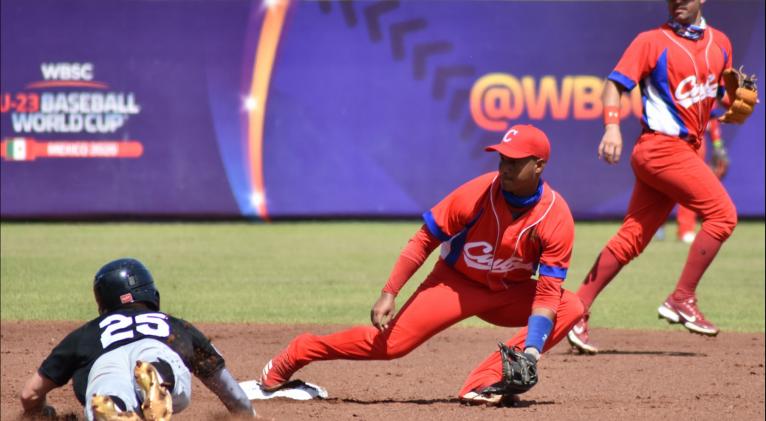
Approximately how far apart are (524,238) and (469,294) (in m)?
0.48

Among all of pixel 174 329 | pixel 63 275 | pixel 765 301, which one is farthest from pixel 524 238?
pixel 63 275

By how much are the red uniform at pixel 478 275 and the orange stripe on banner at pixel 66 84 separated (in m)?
10.3

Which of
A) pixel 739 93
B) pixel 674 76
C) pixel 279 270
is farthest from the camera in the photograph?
pixel 279 270

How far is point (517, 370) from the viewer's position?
227 inches

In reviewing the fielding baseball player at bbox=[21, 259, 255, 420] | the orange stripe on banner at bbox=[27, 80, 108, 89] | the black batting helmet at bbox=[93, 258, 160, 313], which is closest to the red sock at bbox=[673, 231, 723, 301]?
the fielding baseball player at bbox=[21, 259, 255, 420]

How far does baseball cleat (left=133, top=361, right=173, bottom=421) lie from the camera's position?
14.7 ft

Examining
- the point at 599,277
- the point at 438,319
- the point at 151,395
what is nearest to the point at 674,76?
the point at 599,277

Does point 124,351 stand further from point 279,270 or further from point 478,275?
point 279,270

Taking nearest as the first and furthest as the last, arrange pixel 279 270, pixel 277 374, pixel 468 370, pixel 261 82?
pixel 277 374 < pixel 468 370 < pixel 279 270 < pixel 261 82

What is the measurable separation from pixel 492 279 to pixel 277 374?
1263 millimetres

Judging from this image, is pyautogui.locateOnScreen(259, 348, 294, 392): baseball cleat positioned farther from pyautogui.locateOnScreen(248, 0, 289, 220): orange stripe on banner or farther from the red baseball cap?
pyautogui.locateOnScreen(248, 0, 289, 220): orange stripe on banner

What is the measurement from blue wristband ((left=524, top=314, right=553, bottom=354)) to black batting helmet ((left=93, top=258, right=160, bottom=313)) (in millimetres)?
1950

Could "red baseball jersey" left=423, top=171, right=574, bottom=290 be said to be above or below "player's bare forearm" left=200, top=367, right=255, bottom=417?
above

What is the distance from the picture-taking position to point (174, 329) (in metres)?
4.94
